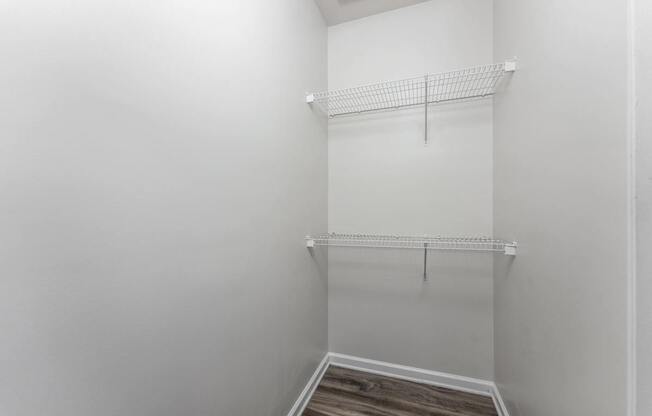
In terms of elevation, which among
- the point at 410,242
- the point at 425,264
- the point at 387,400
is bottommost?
the point at 387,400

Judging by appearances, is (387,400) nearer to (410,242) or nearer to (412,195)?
(410,242)

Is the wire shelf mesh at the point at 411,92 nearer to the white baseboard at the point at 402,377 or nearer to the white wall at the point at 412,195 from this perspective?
the white wall at the point at 412,195

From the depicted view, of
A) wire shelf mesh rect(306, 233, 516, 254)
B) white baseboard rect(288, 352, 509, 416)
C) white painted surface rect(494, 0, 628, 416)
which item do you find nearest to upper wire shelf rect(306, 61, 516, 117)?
white painted surface rect(494, 0, 628, 416)

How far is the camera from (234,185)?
1001 mm

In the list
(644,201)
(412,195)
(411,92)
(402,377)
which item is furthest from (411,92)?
(402,377)

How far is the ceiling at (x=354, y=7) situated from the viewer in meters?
1.70

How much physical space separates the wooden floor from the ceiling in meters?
2.59

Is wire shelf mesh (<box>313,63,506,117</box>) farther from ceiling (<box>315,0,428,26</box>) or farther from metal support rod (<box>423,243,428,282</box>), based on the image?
metal support rod (<box>423,243,428,282</box>)

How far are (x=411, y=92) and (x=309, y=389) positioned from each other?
→ 2.08m

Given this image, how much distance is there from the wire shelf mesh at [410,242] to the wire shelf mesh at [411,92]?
35.8 inches

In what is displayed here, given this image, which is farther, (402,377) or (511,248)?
(402,377)

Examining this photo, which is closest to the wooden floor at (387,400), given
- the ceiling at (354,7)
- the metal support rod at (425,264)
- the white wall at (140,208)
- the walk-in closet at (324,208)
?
the walk-in closet at (324,208)

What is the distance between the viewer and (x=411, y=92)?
1.71 m

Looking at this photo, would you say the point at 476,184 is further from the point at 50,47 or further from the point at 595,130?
the point at 50,47
